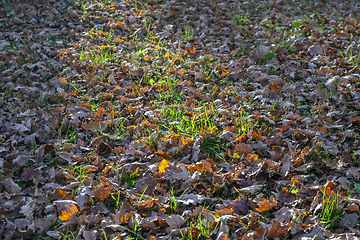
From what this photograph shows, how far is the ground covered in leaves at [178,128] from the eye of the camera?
6.95 feet

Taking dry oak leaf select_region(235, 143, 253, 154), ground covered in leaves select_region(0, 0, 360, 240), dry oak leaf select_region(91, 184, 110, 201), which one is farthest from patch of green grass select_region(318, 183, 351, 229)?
dry oak leaf select_region(91, 184, 110, 201)

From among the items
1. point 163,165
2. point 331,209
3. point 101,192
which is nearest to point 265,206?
point 331,209

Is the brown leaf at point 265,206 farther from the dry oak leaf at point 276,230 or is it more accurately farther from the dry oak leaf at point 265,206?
the dry oak leaf at point 276,230

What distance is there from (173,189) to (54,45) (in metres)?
3.57

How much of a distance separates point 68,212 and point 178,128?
1.36 meters

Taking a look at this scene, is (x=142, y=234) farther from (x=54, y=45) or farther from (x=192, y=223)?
(x=54, y=45)

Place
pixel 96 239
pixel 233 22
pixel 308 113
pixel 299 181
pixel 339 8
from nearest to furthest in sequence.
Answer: pixel 96 239
pixel 299 181
pixel 308 113
pixel 233 22
pixel 339 8

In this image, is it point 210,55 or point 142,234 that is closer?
point 142,234

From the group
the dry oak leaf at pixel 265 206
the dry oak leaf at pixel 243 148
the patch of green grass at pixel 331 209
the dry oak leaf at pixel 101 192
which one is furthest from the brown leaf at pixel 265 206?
the dry oak leaf at pixel 101 192

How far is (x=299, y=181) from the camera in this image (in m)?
2.37

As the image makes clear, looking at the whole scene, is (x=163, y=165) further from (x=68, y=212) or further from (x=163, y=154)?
(x=68, y=212)

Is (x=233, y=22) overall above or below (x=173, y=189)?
above

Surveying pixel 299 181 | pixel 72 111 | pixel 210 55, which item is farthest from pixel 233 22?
pixel 299 181

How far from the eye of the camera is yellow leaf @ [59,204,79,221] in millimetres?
2102
